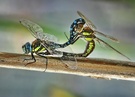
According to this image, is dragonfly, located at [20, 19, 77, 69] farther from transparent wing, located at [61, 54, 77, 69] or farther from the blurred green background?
the blurred green background

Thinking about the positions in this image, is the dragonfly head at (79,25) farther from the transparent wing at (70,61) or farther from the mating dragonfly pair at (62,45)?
the transparent wing at (70,61)

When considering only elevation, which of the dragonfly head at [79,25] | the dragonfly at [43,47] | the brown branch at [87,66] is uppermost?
the dragonfly head at [79,25]

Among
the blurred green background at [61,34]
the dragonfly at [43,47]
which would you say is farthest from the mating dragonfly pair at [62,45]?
the blurred green background at [61,34]

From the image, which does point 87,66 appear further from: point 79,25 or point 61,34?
point 61,34

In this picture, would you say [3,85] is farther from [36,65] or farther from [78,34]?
[78,34]

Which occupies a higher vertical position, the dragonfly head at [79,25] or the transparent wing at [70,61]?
the dragonfly head at [79,25]

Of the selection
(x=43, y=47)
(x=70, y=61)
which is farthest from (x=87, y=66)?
(x=43, y=47)

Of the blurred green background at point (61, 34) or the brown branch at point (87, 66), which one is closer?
the brown branch at point (87, 66)

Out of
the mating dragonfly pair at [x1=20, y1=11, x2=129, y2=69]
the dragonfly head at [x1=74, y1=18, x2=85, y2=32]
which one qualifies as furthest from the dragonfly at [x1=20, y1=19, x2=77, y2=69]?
the dragonfly head at [x1=74, y1=18, x2=85, y2=32]
